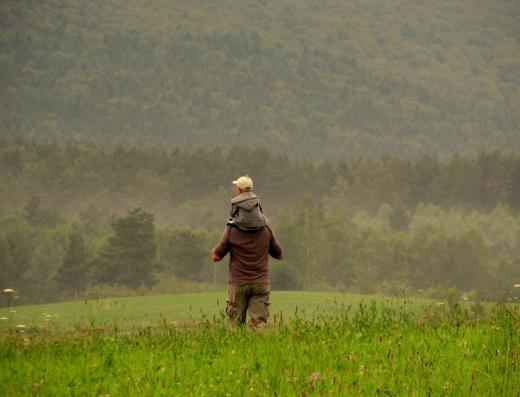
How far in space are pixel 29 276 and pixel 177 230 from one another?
2015 cm

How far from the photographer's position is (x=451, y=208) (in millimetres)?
182000

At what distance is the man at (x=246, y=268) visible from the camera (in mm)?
11766

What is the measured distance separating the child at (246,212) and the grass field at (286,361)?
1506 millimetres

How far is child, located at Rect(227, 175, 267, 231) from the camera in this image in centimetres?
1161

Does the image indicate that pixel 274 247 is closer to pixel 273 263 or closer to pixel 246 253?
pixel 246 253

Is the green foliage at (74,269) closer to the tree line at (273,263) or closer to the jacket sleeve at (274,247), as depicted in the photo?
the tree line at (273,263)

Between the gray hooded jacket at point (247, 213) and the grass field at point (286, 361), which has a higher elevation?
the gray hooded jacket at point (247, 213)

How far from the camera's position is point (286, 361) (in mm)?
9219

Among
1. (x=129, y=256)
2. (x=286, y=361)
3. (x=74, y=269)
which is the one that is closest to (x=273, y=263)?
(x=129, y=256)

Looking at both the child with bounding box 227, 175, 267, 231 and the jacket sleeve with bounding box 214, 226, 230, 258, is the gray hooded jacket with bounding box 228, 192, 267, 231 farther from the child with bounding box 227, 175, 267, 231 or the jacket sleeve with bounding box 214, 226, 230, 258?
→ the jacket sleeve with bounding box 214, 226, 230, 258

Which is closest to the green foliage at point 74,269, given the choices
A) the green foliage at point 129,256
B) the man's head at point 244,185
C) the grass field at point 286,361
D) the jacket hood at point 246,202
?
the green foliage at point 129,256

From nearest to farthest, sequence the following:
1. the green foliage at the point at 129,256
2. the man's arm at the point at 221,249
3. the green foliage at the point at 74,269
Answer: the man's arm at the point at 221,249
the green foliage at the point at 129,256
the green foliage at the point at 74,269

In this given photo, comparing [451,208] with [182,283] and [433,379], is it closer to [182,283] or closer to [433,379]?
[182,283]

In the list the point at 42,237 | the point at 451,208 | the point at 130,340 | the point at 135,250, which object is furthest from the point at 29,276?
the point at 451,208
